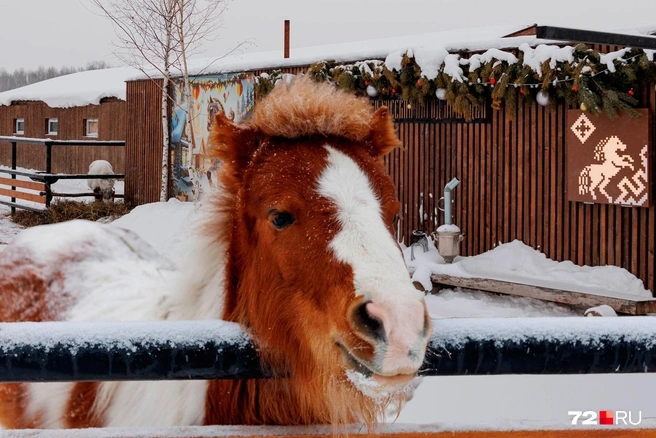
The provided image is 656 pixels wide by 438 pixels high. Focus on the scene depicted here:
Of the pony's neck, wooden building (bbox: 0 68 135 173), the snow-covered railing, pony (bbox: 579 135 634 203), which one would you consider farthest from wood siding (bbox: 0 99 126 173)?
the snow-covered railing

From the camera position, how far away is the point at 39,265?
3250mm

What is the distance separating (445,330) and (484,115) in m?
8.21

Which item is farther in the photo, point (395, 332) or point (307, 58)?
point (307, 58)

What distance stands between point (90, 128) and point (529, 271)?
67.1ft

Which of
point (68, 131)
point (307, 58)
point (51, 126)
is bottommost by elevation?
point (68, 131)

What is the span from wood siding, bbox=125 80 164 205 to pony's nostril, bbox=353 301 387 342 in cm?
1461

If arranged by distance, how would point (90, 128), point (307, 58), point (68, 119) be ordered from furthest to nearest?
point (68, 119)
point (90, 128)
point (307, 58)

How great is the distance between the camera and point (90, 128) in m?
25.5

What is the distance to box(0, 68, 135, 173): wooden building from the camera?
76.9 feet

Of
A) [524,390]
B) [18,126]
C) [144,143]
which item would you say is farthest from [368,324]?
[18,126]

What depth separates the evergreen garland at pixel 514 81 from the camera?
741cm

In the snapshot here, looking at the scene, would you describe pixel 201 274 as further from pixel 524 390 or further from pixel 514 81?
pixel 514 81

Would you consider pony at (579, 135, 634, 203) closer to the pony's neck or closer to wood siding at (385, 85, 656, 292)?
wood siding at (385, 85, 656, 292)

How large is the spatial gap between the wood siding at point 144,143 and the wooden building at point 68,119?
6.30 m
